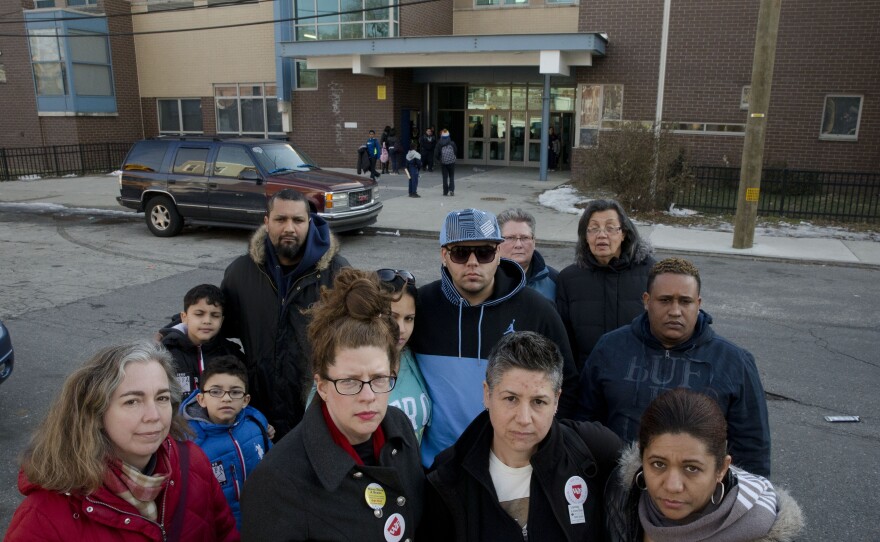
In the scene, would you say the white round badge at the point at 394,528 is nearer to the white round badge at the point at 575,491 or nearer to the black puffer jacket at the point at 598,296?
the white round badge at the point at 575,491

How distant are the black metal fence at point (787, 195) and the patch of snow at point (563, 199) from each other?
8.28ft

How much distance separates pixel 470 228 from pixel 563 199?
15.2m

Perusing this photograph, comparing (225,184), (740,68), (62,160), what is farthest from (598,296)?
(62,160)

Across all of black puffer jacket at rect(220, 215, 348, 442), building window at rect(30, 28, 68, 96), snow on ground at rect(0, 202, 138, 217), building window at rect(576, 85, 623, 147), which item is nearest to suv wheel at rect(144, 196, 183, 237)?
snow on ground at rect(0, 202, 138, 217)

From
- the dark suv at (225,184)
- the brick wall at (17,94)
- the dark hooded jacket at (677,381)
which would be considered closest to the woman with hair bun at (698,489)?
the dark hooded jacket at (677,381)

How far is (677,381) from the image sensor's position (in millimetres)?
2596

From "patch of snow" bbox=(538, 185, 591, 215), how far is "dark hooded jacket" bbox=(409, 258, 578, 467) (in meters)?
13.2

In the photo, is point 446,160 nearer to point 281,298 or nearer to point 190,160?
point 190,160

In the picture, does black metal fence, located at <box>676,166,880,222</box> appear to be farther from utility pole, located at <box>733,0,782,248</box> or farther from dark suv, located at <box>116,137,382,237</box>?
dark suv, located at <box>116,137,382,237</box>

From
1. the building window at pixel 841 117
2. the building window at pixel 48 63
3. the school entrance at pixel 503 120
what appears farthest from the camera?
the school entrance at pixel 503 120

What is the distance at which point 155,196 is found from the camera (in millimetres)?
12969

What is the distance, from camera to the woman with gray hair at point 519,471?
198 centimetres

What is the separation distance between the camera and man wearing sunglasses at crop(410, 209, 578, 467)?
2652 millimetres

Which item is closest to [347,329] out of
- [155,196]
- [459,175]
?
[155,196]
